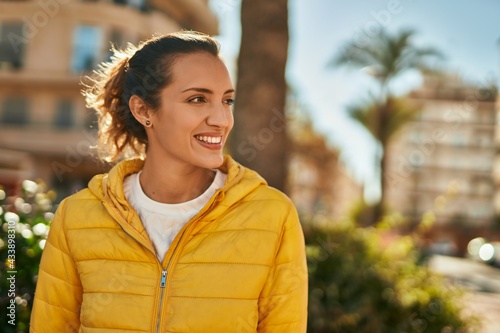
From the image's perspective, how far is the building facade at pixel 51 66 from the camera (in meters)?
28.7

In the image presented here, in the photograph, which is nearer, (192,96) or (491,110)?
(192,96)

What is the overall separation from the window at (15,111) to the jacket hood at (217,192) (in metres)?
28.2

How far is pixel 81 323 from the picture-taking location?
249cm

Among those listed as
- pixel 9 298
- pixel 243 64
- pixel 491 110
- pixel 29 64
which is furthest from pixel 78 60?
pixel 491 110

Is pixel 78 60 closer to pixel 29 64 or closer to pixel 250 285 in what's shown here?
pixel 29 64

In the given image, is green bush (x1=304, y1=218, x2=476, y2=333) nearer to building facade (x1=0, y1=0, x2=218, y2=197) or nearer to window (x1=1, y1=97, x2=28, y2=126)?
building facade (x1=0, y1=0, x2=218, y2=197)

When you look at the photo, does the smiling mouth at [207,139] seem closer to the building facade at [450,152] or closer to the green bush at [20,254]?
the green bush at [20,254]

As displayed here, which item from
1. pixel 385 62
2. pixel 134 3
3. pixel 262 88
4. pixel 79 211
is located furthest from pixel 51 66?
pixel 79 211

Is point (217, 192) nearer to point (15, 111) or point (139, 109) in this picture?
point (139, 109)

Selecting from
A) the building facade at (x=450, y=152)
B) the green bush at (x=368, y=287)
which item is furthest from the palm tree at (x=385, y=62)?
the building facade at (x=450, y=152)

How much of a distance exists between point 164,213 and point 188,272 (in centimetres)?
33

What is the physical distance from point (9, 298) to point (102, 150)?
A: 1.27m

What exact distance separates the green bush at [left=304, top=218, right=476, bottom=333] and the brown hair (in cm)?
338

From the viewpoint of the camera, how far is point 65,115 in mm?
29000
